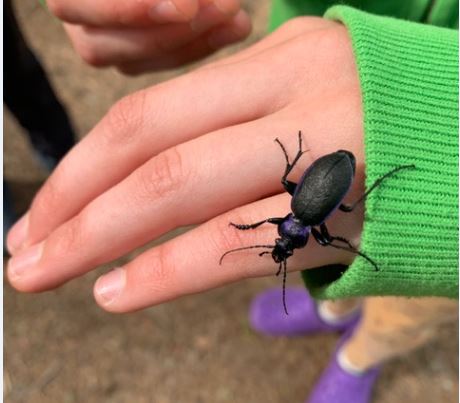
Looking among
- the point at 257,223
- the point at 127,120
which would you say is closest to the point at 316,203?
the point at 257,223

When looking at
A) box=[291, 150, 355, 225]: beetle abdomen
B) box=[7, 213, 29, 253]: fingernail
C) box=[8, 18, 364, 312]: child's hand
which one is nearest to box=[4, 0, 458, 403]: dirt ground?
box=[7, 213, 29, 253]: fingernail

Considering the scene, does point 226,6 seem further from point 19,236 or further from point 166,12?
point 19,236

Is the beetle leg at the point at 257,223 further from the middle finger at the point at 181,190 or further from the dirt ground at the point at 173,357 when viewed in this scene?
the dirt ground at the point at 173,357

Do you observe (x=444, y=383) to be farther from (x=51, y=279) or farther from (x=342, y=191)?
(x=51, y=279)


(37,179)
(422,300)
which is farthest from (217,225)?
(37,179)

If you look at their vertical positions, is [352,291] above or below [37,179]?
above

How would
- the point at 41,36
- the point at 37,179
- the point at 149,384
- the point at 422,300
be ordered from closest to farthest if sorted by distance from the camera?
the point at 422,300 < the point at 149,384 < the point at 37,179 < the point at 41,36

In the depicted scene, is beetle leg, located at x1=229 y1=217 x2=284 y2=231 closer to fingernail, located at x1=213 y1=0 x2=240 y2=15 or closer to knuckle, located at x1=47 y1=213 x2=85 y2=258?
knuckle, located at x1=47 y1=213 x2=85 y2=258

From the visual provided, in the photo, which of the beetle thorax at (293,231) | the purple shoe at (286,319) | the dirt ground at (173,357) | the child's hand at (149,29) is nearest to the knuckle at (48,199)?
the child's hand at (149,29)
